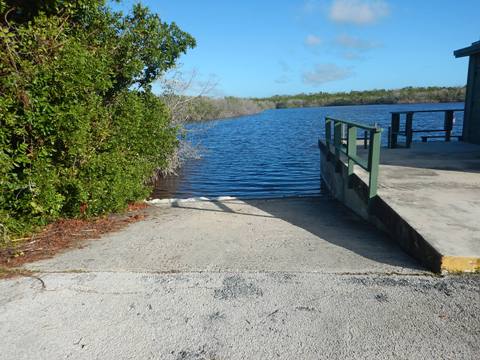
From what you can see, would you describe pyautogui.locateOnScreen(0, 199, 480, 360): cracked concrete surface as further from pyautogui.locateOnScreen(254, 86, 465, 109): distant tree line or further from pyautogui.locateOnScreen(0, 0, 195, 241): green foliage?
pyautogui.locateOnScreen(254, 86, 465, 109): distant tree line

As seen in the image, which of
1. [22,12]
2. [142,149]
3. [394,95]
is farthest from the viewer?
[394,95]

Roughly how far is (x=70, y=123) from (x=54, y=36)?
146cm

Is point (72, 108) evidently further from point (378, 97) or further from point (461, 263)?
point (378, 97)

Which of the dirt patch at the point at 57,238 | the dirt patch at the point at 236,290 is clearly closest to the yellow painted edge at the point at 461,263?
the dirt patch at the point at 236,290

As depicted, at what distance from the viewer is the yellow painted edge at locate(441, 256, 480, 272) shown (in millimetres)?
4047

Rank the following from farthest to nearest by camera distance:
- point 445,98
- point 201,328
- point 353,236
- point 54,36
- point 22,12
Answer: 1. point 445,98
2. point 22,12
3. point 54,36
4. point 353,236
5. point 201,328

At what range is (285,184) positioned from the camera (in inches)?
636

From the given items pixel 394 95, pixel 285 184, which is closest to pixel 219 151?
pixel 285 184

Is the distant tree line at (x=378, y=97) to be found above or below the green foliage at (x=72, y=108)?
below

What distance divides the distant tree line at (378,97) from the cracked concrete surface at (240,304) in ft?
276

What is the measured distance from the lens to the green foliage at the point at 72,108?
18.6ft

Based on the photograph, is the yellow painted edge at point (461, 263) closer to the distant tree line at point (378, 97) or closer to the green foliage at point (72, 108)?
the green foliage at point (72, 108)

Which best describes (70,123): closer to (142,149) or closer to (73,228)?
(73,228)

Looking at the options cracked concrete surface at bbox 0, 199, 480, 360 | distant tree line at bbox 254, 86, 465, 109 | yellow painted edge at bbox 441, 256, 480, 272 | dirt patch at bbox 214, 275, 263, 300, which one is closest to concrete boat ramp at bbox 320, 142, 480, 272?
yellow painted edge at bbox 441, 256, 480, 272
